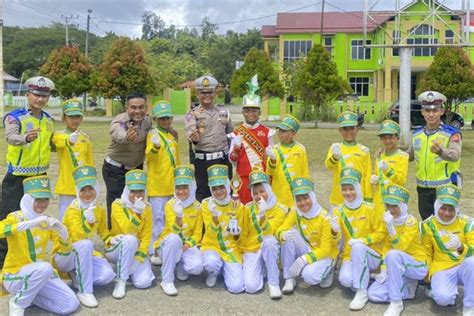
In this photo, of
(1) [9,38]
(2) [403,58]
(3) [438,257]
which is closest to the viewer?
(3) [438,257]

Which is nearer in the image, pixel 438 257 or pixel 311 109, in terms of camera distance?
pixel 438 257

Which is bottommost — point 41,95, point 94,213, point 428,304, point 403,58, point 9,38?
point 428,304

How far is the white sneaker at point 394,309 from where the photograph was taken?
5.12 metres

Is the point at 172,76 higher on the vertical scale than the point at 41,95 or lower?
higher

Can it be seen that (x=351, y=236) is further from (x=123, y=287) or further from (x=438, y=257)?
(x=123, y=287)

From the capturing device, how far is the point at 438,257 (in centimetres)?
538

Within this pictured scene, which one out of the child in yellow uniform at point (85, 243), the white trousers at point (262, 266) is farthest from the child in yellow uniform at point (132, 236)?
the white trousers at point (262, 266)

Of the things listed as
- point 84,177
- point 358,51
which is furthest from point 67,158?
point 358,51

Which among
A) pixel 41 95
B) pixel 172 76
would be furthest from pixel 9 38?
pixel 41 95

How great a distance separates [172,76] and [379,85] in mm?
16495

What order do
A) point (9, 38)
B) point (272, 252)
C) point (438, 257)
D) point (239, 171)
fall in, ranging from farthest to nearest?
point (9, 38) < point (239, 171) < point (272, 252) < point (438, 257)

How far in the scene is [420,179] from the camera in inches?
251

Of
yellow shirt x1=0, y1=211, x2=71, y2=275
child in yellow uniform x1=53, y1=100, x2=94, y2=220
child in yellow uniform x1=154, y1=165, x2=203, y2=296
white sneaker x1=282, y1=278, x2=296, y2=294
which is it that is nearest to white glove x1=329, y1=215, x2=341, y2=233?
white sneaker x1=282, y1=278, x2=296, y2=294

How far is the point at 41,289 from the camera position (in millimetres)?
5121
